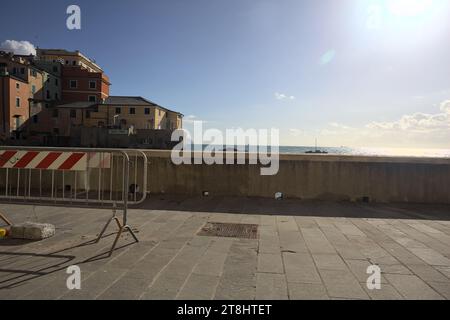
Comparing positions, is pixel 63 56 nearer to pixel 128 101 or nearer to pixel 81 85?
pixel 81 85

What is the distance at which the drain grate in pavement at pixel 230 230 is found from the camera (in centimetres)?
610

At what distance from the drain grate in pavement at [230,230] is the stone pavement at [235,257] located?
186 millimetres

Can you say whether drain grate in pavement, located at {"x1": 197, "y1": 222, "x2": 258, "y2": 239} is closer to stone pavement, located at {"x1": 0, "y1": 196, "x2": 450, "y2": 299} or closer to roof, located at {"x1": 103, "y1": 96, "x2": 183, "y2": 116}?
stone pavement, located at {"x1": 0, "y1": 196, "x2": 450, "y2": 299}

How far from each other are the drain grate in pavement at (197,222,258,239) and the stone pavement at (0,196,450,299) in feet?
0.61

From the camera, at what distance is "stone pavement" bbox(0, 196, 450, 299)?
380 cm

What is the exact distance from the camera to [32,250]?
16.8ft

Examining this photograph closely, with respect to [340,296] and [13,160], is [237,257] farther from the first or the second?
[13,160]

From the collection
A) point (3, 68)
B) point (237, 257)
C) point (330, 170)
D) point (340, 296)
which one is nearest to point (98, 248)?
point (237, 257)

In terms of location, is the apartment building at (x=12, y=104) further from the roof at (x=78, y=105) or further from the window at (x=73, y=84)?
the window at (x=73, y=84)

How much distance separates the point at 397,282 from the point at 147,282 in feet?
8.88

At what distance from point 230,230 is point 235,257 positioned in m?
1.54

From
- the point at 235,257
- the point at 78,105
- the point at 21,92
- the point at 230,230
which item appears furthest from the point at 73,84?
the point at 235,257

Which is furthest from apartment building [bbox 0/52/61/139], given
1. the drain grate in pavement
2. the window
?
the drain grate in pavement

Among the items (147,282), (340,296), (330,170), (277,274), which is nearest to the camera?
(340,296)
